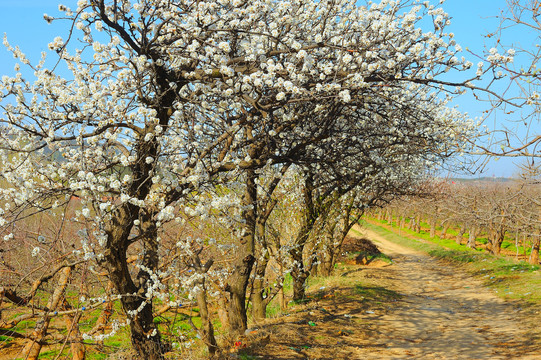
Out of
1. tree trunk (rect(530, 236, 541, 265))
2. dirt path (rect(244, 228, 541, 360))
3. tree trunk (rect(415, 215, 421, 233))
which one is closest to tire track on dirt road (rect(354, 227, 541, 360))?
dirt path (rect(244, 228, 541, 360))

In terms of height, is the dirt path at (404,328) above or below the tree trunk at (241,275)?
below

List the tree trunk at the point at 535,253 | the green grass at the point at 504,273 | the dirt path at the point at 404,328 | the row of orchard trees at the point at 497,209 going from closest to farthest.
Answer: the dirt path at the point at 404,328
the row of orchard trees at the point at 497,209
the green grass at the point at 504,273
the tree trunk at the point at 535,253

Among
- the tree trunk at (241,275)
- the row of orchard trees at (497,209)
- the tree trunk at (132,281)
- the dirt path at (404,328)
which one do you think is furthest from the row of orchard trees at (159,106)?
the row of orchard trees at (497,209)

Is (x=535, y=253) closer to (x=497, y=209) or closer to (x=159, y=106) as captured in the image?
(x=497, y=209)

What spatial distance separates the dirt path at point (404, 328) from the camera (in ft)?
25.9

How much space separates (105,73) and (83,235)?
6.12ft

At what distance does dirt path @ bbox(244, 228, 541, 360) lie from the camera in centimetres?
789

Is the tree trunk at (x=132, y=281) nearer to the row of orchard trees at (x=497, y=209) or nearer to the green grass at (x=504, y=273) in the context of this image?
the row of orchard trees at (x=497, y=209)

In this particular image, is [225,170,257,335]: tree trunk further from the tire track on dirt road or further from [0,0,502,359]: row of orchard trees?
the tire track on dirt road

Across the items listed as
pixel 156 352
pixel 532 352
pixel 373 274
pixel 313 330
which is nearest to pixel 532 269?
pixel 373 274

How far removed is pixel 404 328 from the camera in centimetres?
1012

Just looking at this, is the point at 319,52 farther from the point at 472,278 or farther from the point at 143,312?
the point at 472,278

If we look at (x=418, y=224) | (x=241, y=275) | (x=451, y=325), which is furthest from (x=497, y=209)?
(x=418, y=224)

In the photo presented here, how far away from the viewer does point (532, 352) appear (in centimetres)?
776
